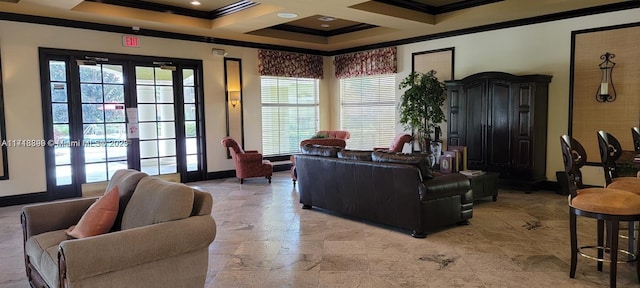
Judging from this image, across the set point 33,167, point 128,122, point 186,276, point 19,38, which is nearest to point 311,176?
point 186,276

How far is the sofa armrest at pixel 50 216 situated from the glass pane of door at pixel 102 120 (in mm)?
3975

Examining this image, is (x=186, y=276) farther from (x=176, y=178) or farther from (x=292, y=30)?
(x=292, y=30)

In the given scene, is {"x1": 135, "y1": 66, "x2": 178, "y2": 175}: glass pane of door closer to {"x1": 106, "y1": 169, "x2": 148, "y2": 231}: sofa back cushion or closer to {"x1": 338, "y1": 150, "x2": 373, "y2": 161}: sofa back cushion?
{"x1": 338, "y1": 150, "x2": 373, "y2": 161}: sofa back cushion

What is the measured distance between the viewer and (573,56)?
6410 millimetres

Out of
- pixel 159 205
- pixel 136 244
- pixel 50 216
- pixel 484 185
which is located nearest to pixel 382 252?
pixel 159 205

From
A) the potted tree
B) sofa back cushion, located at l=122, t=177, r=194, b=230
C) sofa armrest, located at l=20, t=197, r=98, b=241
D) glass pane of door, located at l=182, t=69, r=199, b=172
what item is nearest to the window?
glass pane of door, located at l=182, t=69, r=199, b=172

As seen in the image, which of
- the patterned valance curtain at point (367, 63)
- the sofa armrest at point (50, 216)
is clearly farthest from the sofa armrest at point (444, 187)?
the patterned valance curtain at point (367, 63)

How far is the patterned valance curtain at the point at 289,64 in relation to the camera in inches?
353

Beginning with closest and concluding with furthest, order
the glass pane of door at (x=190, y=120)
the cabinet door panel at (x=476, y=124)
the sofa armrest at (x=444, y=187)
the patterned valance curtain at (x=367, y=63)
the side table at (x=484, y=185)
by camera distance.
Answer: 1. the sofa armrest at (x=444, y=187)
2. the side table at (x=484, y=185)
3. the cabinet door panel at (x=476, y=124)
4. the glass pane of door at (x=190, y=120)
5. the patterned valance curtain at (x=367, y=63)

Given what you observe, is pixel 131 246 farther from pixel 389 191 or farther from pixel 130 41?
pixel 130 41

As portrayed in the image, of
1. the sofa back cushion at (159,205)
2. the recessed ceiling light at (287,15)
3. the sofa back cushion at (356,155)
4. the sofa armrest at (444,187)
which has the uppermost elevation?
the recessed ceiling light at (287,15)

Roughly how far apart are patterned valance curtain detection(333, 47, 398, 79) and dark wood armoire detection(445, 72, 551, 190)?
1.96 metres

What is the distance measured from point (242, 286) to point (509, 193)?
4.93 m

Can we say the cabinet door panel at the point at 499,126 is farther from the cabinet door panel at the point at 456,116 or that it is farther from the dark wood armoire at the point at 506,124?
the cabinet door panel at the point at 456,116
